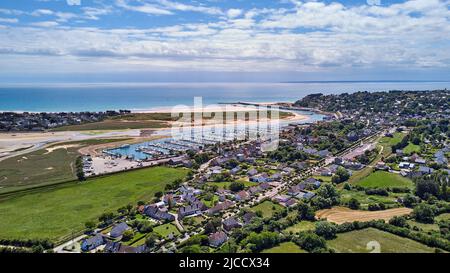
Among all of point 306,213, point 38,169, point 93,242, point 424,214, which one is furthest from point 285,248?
point 38,169

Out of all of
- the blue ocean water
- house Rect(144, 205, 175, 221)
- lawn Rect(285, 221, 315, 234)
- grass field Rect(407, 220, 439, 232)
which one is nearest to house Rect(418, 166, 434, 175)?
grass field Rect(407, 220, 439, 232)

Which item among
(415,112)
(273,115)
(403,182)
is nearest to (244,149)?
(403,182)

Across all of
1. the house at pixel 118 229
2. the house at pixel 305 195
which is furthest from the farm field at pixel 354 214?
the house at pixel 118 229

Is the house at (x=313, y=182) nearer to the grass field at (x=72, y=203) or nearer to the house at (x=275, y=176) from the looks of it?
the house at (x=275, y=176)

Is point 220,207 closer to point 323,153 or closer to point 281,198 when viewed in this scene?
point 281,198

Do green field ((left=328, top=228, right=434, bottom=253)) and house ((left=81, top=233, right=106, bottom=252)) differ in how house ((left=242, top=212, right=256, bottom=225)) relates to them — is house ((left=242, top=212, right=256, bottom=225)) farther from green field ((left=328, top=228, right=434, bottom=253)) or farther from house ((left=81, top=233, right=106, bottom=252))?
house ((left=81, top=233, right=106, bottom=252))
